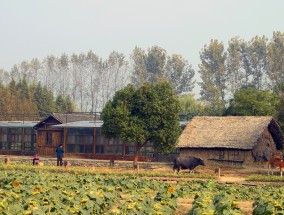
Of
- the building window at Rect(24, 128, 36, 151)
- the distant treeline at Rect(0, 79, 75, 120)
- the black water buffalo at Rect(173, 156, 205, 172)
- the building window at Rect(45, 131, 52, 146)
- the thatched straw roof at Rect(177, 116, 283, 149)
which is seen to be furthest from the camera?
the distant treeline at Rect(0, 79, 75, 120)

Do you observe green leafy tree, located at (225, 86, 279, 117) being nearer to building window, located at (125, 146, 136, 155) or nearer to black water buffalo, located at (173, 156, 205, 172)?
building window, located at (125, 146, 136, 155)

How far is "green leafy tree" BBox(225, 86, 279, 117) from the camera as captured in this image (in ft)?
182

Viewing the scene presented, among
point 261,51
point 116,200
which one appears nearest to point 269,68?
point 261,51

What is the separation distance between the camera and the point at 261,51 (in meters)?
109

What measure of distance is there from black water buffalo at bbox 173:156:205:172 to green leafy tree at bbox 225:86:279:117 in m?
11.5

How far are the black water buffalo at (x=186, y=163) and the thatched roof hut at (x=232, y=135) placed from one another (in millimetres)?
2355

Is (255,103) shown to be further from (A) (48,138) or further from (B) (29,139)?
(B) (29,139)

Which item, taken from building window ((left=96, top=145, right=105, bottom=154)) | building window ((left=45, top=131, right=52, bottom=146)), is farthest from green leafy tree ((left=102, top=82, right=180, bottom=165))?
building window ((left=45, top=131, right=52, bottom=146))

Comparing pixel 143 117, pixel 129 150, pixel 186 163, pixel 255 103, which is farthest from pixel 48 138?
pixel 255 103

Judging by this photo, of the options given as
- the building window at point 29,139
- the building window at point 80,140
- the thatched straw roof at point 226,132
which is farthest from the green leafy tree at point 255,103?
the building window at point 29,139

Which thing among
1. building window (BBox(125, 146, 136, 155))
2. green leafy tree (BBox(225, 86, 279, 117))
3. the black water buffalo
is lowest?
the black water buffalo

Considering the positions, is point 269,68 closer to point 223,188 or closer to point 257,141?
point 257,141

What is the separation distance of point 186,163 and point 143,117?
5397 millimetres

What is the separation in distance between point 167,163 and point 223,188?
2129 centimetres
